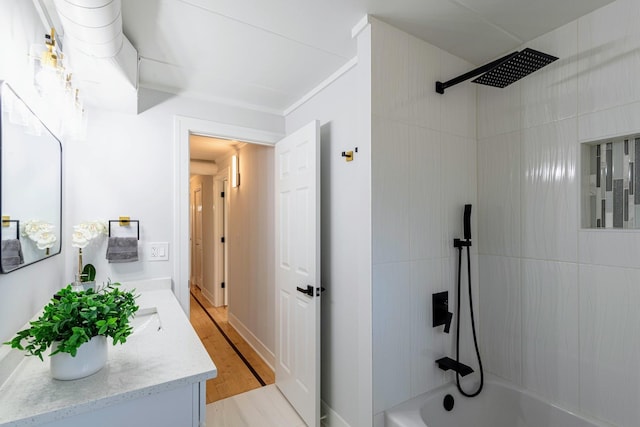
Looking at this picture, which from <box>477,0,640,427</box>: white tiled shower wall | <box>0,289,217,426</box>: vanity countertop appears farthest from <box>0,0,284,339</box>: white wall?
<box>477,0,640,427</box>: white tiled shower wall

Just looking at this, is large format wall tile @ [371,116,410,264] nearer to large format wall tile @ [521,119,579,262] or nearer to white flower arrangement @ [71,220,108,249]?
large format wall tile @ [521,119,579,262]

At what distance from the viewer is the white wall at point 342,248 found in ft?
5.13

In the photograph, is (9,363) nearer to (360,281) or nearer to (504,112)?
(360,281)

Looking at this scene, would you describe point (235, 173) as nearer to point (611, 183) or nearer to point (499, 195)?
point (499, 195)

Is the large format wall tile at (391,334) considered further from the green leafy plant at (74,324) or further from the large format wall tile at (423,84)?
the green leafy plant at (74,324)

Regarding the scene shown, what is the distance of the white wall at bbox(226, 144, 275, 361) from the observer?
2.83m

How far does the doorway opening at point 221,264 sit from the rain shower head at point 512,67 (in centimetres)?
190

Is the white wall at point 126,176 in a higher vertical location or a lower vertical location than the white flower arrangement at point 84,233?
higher

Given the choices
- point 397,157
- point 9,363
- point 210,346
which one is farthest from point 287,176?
point 210,346

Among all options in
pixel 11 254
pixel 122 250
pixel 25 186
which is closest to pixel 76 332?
pixel 11 254

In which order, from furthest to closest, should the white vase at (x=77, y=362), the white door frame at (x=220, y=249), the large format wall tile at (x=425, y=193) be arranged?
1. the white door frame at (x=220, y=249)
2. the large format wall tile at (x=425, y=193)
3. the white vase at (x=77, y=362)

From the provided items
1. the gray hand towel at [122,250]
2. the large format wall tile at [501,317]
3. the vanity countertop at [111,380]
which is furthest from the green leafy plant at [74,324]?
the large format wall tile at [501,317]

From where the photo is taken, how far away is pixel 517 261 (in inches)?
66.6

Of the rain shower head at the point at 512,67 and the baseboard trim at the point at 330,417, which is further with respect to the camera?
the baseboard trim at the point at 330,417
